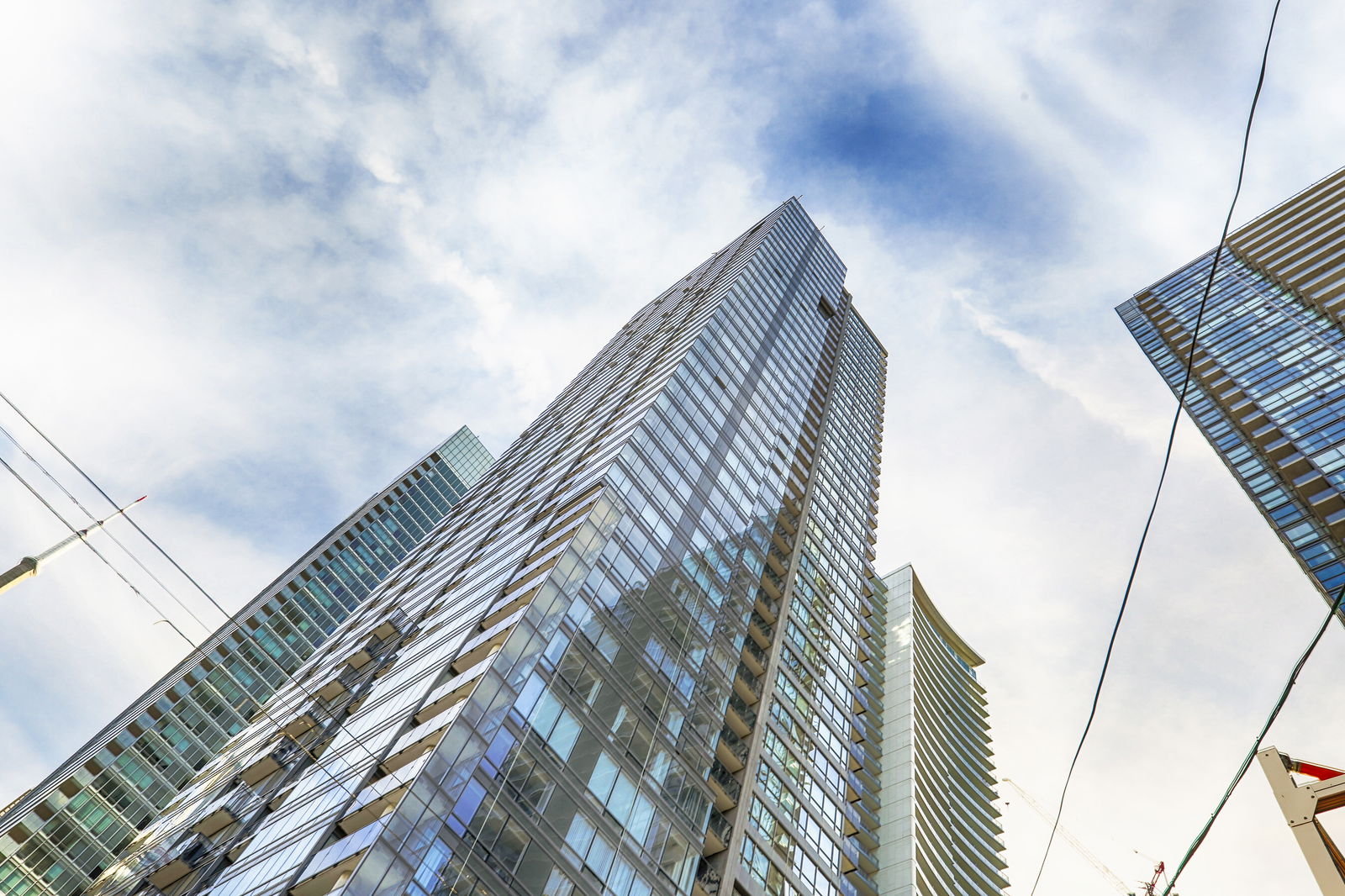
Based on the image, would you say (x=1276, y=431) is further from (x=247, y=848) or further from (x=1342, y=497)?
(x=247, y=848)

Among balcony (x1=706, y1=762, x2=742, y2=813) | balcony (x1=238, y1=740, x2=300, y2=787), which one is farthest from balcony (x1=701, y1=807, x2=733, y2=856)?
balcony (x1=238, y1=740, x2=300, y2=787)

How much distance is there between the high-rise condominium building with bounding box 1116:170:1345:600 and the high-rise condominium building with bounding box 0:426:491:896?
81635 mm

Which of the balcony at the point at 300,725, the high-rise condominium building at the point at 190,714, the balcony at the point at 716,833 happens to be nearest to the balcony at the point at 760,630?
the balcony at the point at 716,833

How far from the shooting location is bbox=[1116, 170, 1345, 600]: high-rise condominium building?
6294cm

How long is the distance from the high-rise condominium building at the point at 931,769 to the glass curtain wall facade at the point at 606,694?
9.84 ft

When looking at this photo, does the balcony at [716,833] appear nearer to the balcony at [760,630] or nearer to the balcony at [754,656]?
the balcony at [754,656]

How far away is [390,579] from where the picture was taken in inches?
2921

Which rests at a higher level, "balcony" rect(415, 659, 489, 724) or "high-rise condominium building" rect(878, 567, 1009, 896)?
"high-rise condominium building" rect(878, 567, 1009, 896)

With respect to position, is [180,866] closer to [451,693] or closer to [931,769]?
[451,693]

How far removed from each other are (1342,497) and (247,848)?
6810cm

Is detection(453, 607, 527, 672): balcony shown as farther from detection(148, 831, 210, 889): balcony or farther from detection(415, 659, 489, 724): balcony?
detection(148, 831, 210, 889): balcony

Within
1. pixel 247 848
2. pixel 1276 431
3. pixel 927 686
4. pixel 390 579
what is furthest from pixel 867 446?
pixel 247 848

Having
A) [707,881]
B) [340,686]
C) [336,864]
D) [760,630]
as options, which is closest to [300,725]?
[340,686]

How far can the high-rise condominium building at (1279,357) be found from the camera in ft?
206
